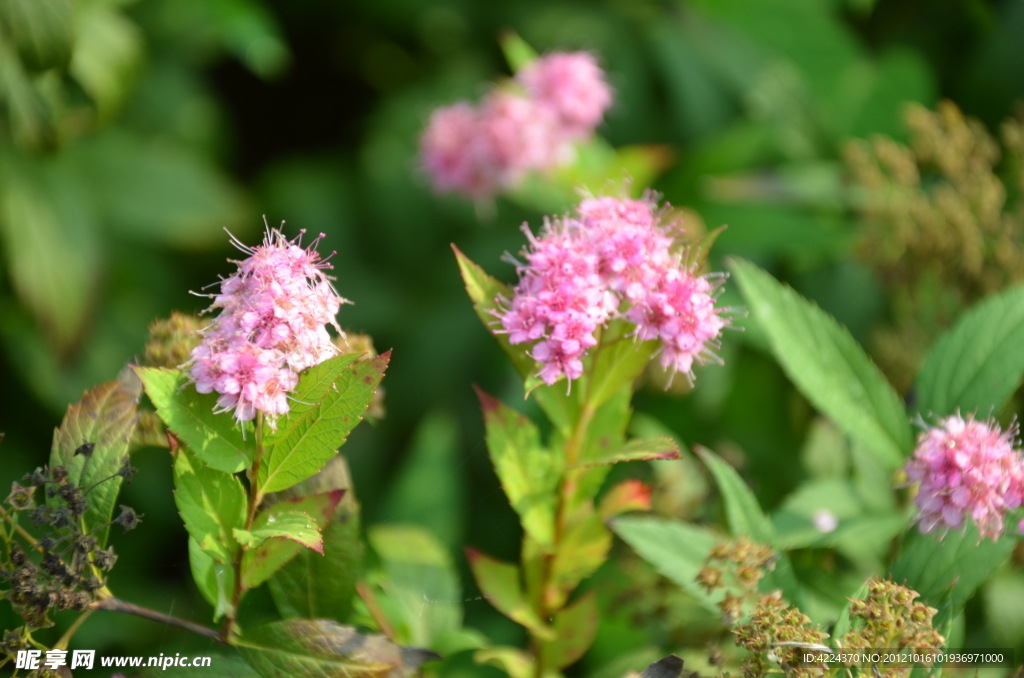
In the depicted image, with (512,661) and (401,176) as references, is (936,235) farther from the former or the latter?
(401,176)

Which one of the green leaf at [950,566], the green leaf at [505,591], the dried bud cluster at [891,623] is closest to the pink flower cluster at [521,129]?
the green leaf at [505,591]

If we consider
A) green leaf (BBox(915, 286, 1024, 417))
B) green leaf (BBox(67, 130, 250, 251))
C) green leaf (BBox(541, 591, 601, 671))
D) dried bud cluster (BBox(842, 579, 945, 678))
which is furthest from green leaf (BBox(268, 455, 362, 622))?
green leaf (BBox(67, 130, 250, 251))

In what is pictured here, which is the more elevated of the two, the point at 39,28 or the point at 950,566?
the point at 39,28

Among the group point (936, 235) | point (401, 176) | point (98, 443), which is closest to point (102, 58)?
point (401, 176)

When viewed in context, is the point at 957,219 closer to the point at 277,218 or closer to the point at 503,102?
the point at 503,102

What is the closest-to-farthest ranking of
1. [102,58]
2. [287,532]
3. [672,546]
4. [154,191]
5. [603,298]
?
[287,532]
[603,298]
[672,546]
[102,58]
[154,191]

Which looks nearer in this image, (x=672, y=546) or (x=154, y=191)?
(x=672, y=546)

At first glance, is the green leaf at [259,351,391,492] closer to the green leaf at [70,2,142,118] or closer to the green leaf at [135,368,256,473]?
the green leaf at [135,368,256,473]
